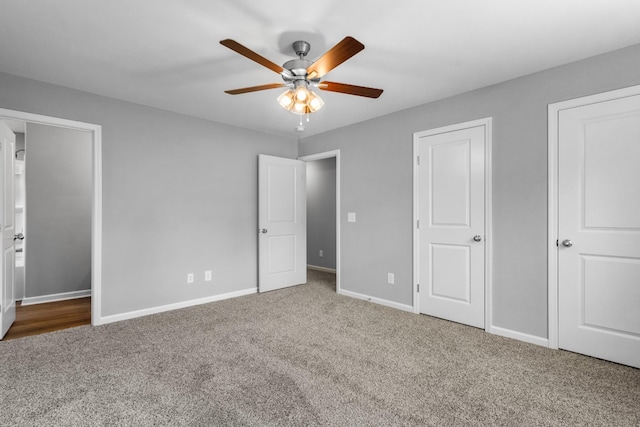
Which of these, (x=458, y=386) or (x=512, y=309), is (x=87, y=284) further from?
(x=512, y=309)

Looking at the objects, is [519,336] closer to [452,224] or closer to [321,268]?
[452,224]

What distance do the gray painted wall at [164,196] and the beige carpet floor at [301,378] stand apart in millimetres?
637

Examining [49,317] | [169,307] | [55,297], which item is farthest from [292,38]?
[55,297]

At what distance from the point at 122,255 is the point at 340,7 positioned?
3202 millimetres

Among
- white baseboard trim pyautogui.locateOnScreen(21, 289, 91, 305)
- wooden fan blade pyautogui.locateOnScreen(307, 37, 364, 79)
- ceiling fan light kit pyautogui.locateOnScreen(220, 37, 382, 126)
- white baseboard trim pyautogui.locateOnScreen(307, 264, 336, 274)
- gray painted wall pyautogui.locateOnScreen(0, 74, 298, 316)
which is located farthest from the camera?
white baseboard trim pyautogui.locateOnScreen(307, 264, 336, 274)

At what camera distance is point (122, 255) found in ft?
11.1

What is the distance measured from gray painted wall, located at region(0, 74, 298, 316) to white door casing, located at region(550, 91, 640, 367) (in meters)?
3.56

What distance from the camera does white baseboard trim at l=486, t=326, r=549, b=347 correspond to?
269 cm

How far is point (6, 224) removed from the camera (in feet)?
9.81

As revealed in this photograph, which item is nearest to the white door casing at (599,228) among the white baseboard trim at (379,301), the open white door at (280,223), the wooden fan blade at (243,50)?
the white baseboard trim at (379,301)

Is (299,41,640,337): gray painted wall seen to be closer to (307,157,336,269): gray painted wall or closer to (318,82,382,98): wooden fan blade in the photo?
(318,82,382,98): wooden fan blade

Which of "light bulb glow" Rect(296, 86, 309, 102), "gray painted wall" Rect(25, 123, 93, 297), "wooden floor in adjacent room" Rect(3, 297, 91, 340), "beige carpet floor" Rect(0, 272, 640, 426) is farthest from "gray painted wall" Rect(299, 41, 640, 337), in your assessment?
"gray painted wall" Rect(25, 123, 93, 297)

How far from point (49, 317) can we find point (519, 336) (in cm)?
490

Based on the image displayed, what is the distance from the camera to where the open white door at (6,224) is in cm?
285
